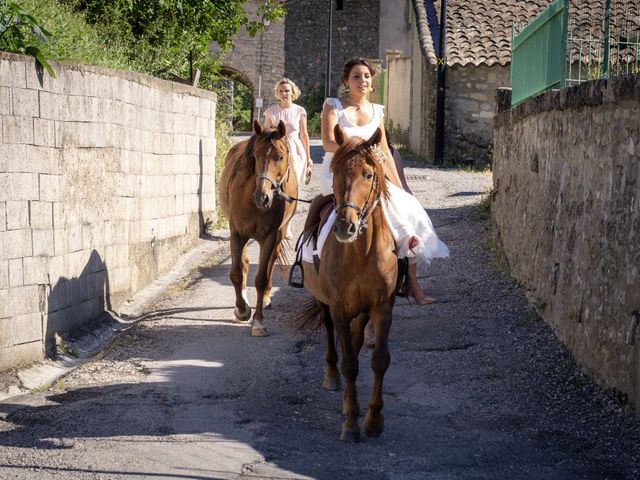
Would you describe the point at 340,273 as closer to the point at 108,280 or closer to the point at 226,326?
the point at 226,326

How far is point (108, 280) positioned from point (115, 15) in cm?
621

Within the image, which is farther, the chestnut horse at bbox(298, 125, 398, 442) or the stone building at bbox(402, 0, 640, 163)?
the stone building at bbox(402, 0, 640, 163)

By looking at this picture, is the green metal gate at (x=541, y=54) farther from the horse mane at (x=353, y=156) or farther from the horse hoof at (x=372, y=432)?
the horse hoof at (x=372, y=432)

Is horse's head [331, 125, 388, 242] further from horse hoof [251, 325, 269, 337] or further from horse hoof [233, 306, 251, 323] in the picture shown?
horse hoof [233, 306, 251, 323]

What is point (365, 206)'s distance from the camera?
5773 mm

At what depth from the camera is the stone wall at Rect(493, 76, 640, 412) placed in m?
6.24

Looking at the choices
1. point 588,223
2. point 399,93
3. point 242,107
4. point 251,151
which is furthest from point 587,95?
point 242,107

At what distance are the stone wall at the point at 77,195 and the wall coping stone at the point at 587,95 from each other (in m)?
4.14

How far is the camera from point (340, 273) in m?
6.06

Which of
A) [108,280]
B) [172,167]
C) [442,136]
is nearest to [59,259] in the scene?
[108,280]

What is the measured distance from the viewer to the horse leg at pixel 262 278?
8.76 meters

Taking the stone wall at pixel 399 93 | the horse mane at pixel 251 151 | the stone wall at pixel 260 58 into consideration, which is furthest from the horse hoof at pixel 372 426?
→ the stone wall at pixel 260 58

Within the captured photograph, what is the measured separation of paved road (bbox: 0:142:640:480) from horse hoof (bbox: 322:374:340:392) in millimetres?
68

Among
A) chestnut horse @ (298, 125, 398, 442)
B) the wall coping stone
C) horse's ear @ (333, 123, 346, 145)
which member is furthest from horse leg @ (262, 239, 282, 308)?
horse's ear @ (333, 123, 346, 145)
